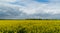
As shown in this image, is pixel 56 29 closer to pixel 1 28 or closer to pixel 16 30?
pixel 16 30

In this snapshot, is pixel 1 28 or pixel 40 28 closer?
pixel 1 28

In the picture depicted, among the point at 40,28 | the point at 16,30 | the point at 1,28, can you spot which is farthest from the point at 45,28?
the point at 1,28

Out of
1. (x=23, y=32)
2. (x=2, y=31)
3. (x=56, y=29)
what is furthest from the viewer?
(x=56, y=29)

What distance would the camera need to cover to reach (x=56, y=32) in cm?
1119

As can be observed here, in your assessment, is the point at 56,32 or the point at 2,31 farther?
the point at 56,32

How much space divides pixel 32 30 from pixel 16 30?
111 centimetres

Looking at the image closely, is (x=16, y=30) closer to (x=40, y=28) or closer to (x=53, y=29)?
(x=40, y=28)

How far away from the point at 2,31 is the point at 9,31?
0.51 metres

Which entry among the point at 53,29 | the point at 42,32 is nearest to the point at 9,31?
the point at 42,32

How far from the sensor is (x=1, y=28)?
1062 cm

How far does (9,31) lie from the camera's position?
10.4m

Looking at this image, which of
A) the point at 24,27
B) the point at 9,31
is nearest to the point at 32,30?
the point at 24,27

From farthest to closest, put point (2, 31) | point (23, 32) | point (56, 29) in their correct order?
1. point (56, 29)
2. point (23, 32)
3. point (2, 31)

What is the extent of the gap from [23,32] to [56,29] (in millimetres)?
2504
